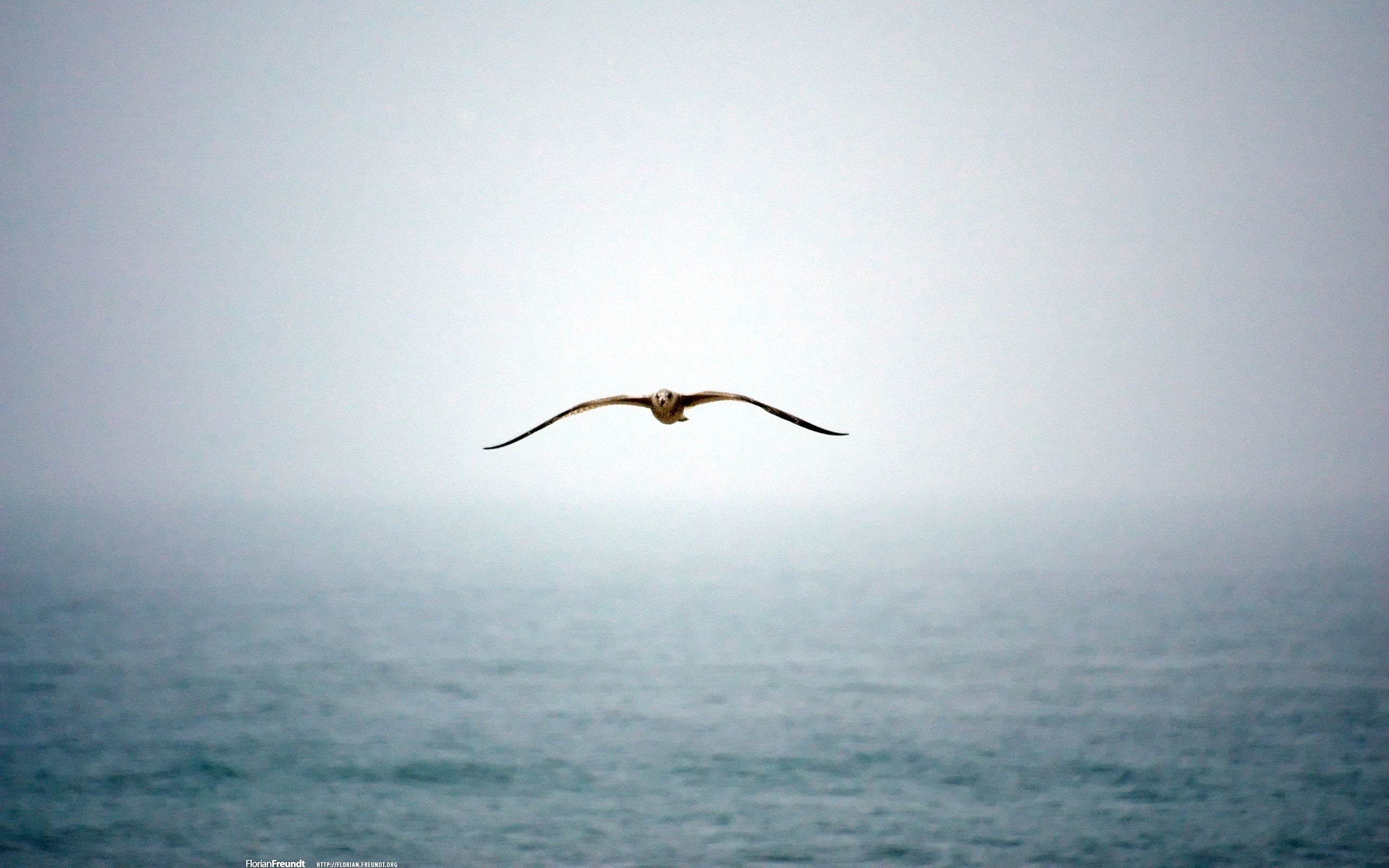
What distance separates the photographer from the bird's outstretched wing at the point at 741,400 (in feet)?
53.2

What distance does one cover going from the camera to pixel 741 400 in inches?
651

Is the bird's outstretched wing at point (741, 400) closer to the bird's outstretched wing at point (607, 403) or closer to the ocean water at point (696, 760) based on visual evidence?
the bird's outstretched wing at point (607, 403)

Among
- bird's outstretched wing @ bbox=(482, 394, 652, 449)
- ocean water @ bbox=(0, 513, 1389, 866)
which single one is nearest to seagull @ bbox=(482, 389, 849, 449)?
bird's outstretched wing @ bbox=(482, 394, 652, 449)

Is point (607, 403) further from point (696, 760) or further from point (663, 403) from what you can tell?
point (696, 760)

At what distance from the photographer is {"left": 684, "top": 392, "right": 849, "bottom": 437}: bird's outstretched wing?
16.2 m

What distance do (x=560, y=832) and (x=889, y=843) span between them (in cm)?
2884

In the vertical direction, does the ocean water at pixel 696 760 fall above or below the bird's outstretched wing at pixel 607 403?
below

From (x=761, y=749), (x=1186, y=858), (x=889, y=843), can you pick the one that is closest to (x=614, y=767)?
(x=761, y=749)

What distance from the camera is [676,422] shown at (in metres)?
17.7

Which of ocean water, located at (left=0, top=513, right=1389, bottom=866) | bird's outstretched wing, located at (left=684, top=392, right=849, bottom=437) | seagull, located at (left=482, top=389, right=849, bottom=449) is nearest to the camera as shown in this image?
bird's outstretched wing, located at (left=684, top=392, right=849, bottom=437)

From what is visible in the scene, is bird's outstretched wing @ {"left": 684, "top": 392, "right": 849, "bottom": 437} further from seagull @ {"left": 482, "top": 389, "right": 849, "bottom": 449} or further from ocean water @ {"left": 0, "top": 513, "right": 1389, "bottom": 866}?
ocean water @ {"left": 0, "top": 513, "right": 1389, "bottom": 866}

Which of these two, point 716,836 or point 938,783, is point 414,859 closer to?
point 716,836

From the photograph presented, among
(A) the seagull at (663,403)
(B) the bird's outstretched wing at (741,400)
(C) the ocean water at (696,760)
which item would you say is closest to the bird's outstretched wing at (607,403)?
(A) the seagull at (663,403)

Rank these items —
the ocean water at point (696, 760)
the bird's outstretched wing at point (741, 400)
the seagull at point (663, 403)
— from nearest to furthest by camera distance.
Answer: the bird's outstretched wing at point (741, 400) < the seagull at point (663, 403) < the ocean water at point (696, 760)
